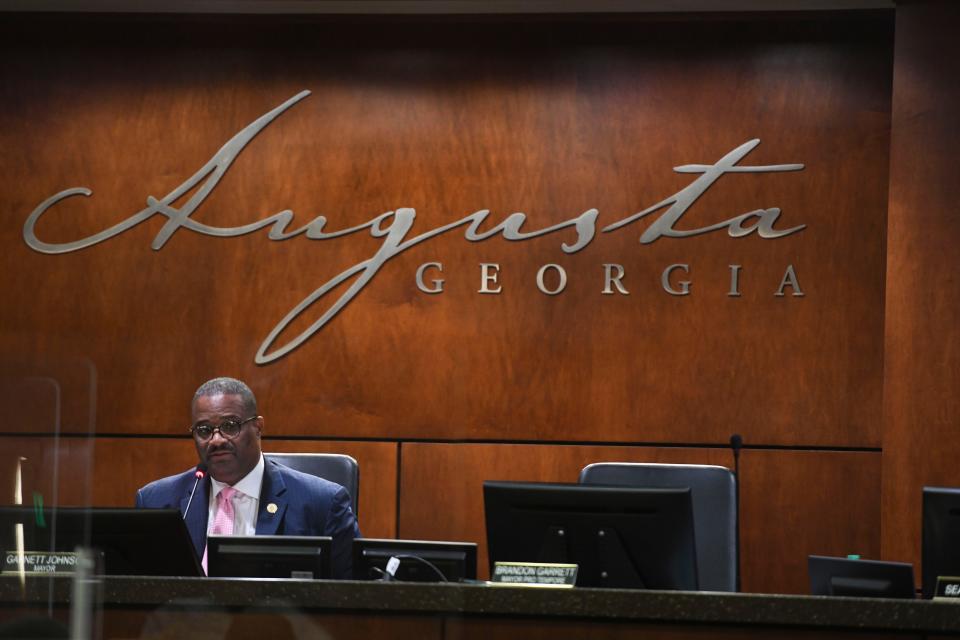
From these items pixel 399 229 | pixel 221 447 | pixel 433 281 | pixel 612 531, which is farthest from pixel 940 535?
pixel 399 229

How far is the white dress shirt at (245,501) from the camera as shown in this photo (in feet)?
10.4

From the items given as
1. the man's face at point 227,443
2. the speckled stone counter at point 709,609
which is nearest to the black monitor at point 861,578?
the speckled stone counter at point 709,609

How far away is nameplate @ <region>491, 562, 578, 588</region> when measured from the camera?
232 cm

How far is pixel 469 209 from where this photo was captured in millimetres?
4688

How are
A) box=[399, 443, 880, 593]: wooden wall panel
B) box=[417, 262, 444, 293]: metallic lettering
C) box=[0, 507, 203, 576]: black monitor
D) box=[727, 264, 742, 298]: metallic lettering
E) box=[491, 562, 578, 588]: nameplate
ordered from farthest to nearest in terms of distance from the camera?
box=[417, 262, 444, 293]: metallic lettering, box=[727, 264, 742, 298]: metallic lettering, box=[399, 443, 880, 593]: wooden wall panel, box=[491, 562, 578, 588]: nameplate, box=[0, 507, 203, 576]: black monitor

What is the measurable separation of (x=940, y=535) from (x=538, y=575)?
91 centimetres

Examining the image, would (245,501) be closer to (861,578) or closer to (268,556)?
(268,556)

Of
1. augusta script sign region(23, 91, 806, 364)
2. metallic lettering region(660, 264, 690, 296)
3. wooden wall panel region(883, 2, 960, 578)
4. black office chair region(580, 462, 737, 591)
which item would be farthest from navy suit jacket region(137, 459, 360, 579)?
wooden wall panel region(883, 2, 960, 578)

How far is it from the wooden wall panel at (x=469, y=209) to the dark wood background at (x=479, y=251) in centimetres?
Answer: 1

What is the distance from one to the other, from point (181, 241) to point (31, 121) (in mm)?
776

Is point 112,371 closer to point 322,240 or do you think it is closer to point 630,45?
point 322,240

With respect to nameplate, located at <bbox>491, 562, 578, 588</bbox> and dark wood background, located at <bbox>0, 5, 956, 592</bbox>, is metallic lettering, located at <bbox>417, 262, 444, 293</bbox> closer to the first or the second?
dark wood background, located at <bbox>0, 5, 956, 592</bbox>

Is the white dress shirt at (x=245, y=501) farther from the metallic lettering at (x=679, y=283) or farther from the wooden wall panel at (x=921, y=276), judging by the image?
the wooden wall panel at (x=921, y=276)

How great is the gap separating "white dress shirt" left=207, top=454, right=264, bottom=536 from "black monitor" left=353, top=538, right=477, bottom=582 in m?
0.77
